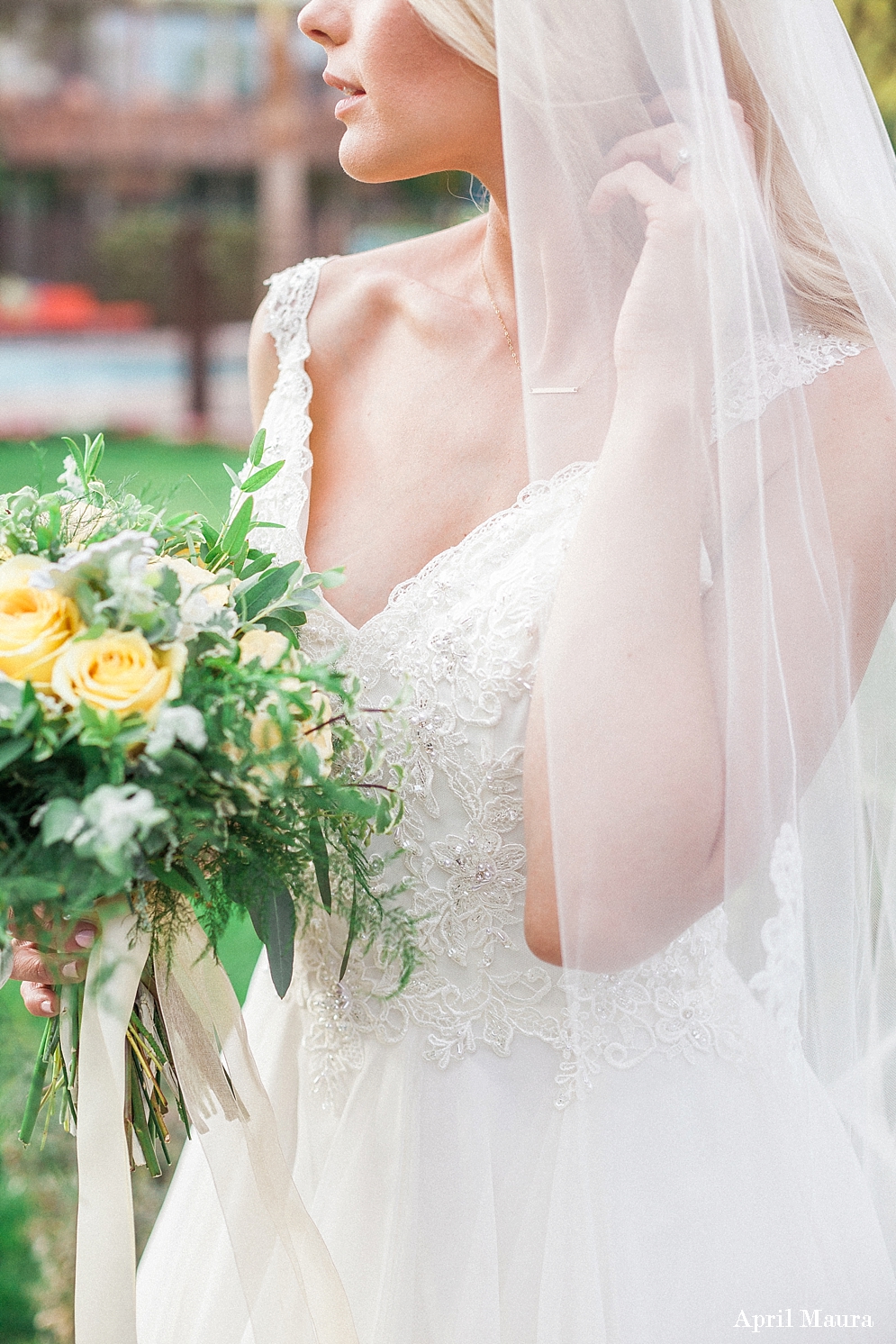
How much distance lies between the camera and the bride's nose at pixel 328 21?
170 cm

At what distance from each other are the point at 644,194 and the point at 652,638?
540 millimetres

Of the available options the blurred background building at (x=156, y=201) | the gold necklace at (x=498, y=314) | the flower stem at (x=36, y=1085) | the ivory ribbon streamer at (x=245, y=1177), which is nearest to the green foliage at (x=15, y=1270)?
the flower stem at (x=36, y=1085)

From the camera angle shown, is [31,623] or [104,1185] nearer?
[31,623]

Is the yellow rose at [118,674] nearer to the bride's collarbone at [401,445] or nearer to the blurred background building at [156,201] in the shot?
the bride's collarbone at [401,445]

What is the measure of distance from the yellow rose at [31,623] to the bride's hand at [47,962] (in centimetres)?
26

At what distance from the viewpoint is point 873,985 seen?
5.33 ft

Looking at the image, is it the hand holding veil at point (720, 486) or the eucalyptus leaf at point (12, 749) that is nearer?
the eucalyptus leaf at point (12, 749)

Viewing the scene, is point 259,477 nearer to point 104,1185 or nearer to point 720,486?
point 720,486

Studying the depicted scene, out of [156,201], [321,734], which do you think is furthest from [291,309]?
[156,201]

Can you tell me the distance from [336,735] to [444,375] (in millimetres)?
757

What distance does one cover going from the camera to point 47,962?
1.45 metres

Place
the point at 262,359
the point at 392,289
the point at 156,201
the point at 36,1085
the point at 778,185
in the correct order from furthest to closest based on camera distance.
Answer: the point at 156,201, the point at 262,359, the point at 392,289, the point at 36,1085, the point at 778,185

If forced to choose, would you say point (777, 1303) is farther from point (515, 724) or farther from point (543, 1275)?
point (515, 724)

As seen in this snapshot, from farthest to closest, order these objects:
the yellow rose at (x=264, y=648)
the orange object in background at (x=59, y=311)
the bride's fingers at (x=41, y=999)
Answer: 1. the orange object in background at (x=59, y=311)
2. the bride's fingers at (x=41, y=999)
3. the yellow rose at (x=264, y=648)
